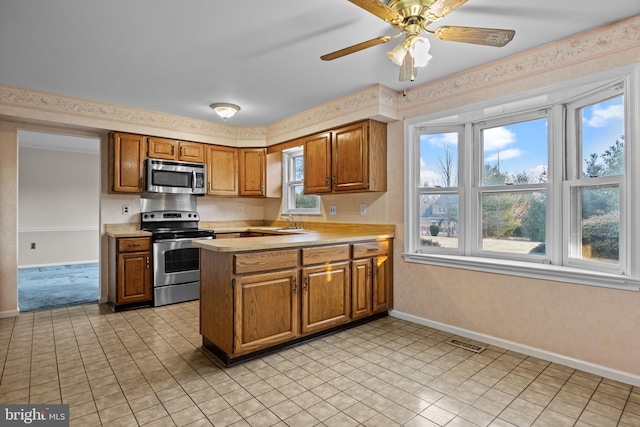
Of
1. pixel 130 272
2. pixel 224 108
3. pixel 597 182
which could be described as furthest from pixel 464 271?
pixel 130 272

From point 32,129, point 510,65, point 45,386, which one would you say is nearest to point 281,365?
point 45,386

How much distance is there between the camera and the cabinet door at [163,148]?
4410 mm

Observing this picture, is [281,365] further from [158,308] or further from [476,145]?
[476,145]

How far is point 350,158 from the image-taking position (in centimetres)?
383

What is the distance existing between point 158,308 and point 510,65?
4.38 m

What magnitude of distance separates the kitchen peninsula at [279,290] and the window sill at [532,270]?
64 cm

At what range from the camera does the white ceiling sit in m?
2.18

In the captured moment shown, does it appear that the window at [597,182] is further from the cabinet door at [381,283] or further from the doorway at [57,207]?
the doorway at [57,207]

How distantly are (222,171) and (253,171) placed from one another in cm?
46

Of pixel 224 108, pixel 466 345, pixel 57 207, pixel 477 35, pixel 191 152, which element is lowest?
pixel 466 345

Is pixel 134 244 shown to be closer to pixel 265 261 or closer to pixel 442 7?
pixel 265 261

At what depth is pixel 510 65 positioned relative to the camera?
287 centimetres

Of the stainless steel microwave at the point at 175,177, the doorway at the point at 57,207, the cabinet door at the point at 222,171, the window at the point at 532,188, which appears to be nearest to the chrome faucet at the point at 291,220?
the cabinet door at the point at 222,171

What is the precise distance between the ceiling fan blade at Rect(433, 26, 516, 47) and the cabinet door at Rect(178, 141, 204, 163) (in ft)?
12.1
